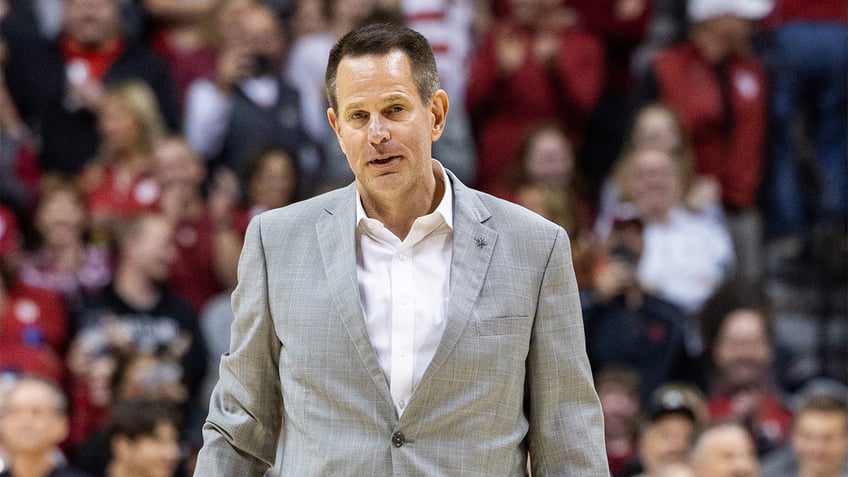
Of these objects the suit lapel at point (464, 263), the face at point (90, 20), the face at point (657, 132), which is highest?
the face at point (90, 20)

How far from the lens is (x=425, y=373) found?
2984mm

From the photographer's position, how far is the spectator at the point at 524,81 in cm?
844

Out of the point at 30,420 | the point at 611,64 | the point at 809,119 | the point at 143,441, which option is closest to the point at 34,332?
the point at 30,420

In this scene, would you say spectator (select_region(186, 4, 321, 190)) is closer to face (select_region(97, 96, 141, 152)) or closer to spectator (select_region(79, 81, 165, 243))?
spectator (select_region(79, 81, 165, 243))

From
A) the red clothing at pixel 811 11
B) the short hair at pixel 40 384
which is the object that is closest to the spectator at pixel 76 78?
the short hair at pixel 40 384

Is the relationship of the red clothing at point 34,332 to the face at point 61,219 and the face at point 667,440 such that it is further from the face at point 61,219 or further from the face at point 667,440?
the face at point 667,440

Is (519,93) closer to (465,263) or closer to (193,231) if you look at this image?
(193,231)

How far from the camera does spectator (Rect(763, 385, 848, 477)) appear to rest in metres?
6.60

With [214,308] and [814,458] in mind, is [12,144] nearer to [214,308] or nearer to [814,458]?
[214,308]

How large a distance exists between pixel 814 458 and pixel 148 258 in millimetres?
3379

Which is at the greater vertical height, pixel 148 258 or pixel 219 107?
pixel 219 107

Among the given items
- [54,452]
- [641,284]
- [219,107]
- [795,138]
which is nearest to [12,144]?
[219,107]

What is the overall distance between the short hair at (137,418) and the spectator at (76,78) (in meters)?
2.14

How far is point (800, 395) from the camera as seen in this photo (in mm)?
7336
